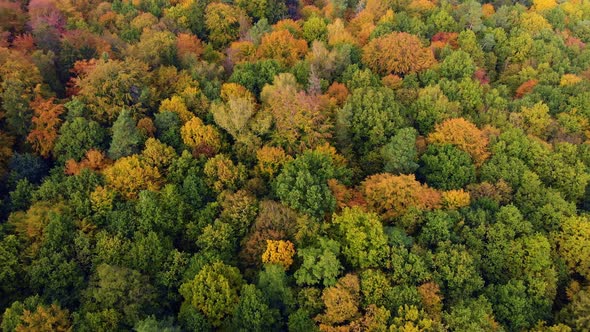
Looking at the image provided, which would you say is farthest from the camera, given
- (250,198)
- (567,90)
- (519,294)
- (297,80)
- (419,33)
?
(419,33)

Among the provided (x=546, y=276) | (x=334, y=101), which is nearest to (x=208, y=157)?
(x=334, y=101)

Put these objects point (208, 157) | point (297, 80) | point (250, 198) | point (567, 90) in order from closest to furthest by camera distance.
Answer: point (250, 198) < point (208, 157) < point (297, 80) < point (567, 90)

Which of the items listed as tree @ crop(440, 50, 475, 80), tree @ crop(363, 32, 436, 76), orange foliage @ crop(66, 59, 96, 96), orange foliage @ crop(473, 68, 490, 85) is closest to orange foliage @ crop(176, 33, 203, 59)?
orange foliage @ crop(66, 59, 96, 96)

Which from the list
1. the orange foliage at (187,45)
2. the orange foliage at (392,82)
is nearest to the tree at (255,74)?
the orange foliage at (187,45)

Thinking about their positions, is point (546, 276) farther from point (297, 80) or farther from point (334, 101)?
point (297, 80)

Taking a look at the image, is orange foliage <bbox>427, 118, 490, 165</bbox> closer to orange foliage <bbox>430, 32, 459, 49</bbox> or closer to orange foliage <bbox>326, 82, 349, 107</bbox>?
orange foliage <bbox>326, 82, 349, 107</bbox>

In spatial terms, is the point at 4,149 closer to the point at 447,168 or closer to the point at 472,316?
the point at 447,168

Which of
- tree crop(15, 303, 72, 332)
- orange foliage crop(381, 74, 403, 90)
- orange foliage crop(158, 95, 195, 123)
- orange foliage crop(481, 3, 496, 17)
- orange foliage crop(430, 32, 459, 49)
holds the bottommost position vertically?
tree crop(15, 303, 72, 332)
